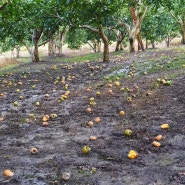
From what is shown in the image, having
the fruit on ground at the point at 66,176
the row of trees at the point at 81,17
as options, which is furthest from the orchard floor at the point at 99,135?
the row of trees at the point at 81,17

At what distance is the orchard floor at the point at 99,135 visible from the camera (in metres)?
4.74

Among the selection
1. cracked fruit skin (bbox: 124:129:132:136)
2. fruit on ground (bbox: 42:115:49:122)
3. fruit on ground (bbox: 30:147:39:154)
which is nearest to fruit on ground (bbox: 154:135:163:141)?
cracked fruit skin (bbox: 124:129:132:136)

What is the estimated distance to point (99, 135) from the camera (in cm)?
637

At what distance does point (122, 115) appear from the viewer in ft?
24.7

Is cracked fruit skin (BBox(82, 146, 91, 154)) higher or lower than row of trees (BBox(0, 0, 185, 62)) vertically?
lower

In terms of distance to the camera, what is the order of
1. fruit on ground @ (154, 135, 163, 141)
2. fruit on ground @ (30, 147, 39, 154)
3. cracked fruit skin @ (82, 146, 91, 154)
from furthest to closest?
fruit on ground @ (154, 135, 163, 141), fruit on ground @ (30, 147, 39, 154), cracked fruit skin @ (82, 146, 91, 154)

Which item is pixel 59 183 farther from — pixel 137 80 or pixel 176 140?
pixel 137 80

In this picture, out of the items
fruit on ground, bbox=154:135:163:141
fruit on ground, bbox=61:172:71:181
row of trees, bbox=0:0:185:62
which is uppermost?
row of trees, bbox=0:0:185:62

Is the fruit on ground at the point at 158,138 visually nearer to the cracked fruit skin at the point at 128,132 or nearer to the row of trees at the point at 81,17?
the cracked fruit skin at the point at 128,132

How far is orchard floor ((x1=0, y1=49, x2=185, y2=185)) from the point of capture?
15.6 feet

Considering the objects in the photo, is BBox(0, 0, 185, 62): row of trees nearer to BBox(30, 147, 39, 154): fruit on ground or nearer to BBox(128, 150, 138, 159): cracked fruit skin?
BBox(30, 147, 39, 154): fruit on ground

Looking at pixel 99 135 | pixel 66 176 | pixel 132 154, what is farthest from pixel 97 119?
pixel 66 176

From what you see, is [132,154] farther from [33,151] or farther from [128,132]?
[33,151]

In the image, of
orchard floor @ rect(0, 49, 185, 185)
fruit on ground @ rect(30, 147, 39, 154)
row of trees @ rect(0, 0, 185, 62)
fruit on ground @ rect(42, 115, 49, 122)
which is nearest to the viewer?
orchard floor @ rect(0, 49, 185, 185)
